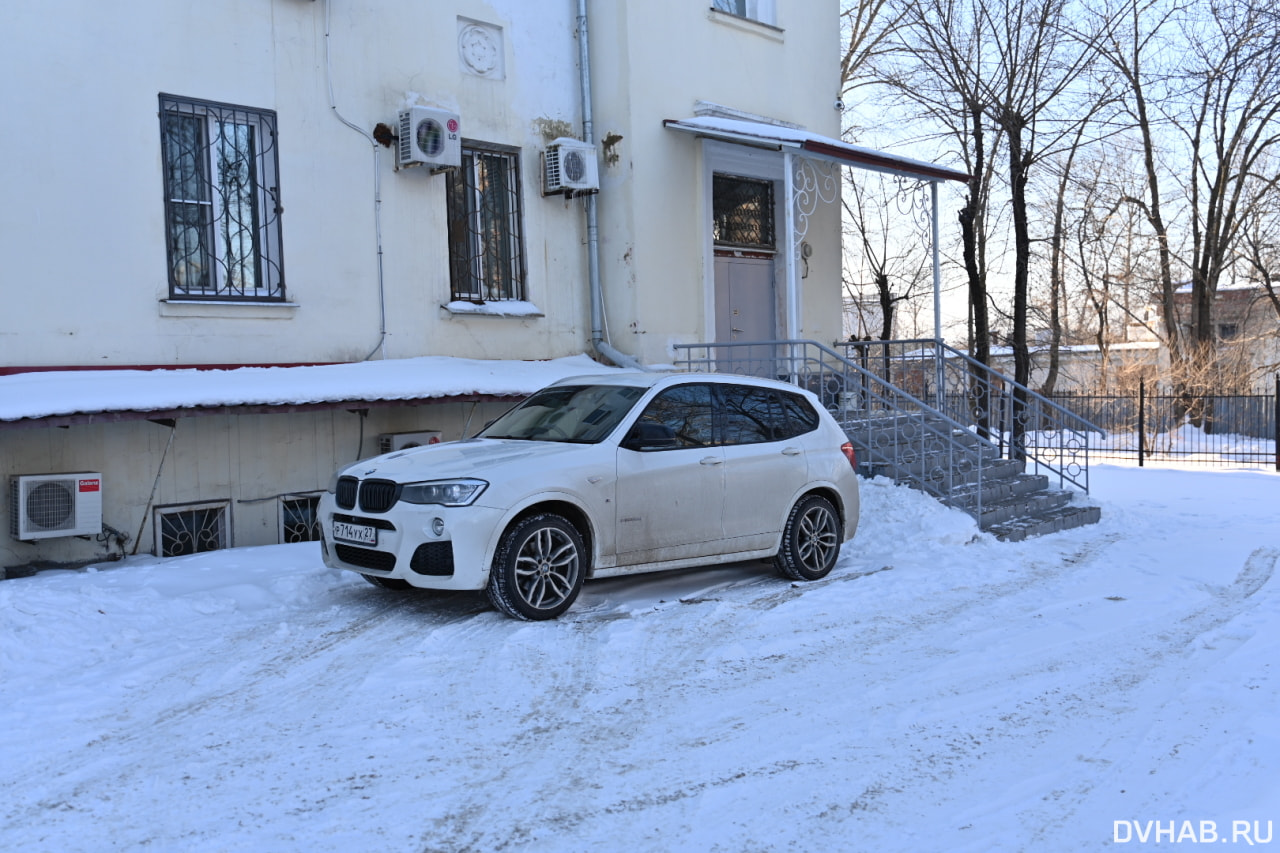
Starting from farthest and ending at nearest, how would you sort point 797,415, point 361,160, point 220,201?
point 361,160, point 220,201, point 797,415

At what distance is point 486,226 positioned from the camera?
510 inches

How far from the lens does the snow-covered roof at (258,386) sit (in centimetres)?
843

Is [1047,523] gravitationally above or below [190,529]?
below

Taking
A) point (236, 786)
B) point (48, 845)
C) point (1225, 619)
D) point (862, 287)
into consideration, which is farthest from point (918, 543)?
point (862, 287)

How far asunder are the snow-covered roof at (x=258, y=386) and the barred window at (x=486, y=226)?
3.65 ft

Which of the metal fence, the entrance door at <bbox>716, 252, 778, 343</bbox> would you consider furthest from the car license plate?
the metal fence

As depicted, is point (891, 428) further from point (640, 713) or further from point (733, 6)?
point (640, 713)

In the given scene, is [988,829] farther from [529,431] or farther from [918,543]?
[918,543]

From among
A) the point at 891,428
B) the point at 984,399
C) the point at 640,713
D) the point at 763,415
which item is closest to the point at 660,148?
the point at 891,428

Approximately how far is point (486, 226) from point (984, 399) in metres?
7.67

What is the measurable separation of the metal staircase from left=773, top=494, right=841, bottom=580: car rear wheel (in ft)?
7.91

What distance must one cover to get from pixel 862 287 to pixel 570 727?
26.2m

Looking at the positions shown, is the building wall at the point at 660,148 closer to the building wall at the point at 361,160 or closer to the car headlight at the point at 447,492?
the building wall at the point at 361,160

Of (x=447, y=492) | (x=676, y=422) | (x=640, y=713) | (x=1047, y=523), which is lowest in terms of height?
(x=640, y=713)
